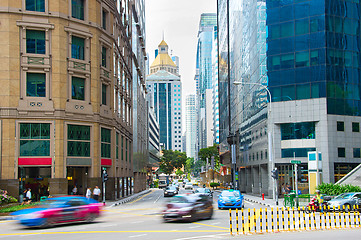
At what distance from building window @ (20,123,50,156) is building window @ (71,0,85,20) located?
37.9 ft

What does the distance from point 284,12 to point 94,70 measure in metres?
24.1

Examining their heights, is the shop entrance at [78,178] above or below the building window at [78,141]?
below

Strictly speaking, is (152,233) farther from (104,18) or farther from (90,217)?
(104,18)

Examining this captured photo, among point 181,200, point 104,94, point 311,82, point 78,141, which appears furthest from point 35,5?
point 311,82

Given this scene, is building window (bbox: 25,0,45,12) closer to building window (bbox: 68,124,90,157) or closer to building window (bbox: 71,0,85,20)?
building window (bbox: 71,0,85,20)

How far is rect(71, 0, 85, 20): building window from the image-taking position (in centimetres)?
4378

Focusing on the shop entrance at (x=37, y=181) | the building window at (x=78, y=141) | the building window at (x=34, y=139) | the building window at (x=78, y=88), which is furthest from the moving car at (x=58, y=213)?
the shop entrance at (x=37, y=181)

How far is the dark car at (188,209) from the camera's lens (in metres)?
22.8

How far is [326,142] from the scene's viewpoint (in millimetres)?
49094

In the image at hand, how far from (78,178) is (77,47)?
46.9ft

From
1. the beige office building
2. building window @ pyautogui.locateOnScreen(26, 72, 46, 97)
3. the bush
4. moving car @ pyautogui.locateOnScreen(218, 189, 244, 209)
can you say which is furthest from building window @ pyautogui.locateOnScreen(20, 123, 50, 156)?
moving car @ pyautogui.locateOnScreen(218, 189, 244, 209)

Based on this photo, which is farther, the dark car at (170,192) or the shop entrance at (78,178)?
the dark car at (170,192)

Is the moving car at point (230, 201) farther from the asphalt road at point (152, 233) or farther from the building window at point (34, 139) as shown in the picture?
the building window at point (34, 139)

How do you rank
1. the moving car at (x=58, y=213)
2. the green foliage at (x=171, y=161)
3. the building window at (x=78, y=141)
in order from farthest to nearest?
the green foliage at (x=171, y=161) → the building window at (x=78, y=141) → the moving car at (x=58, y=213)
